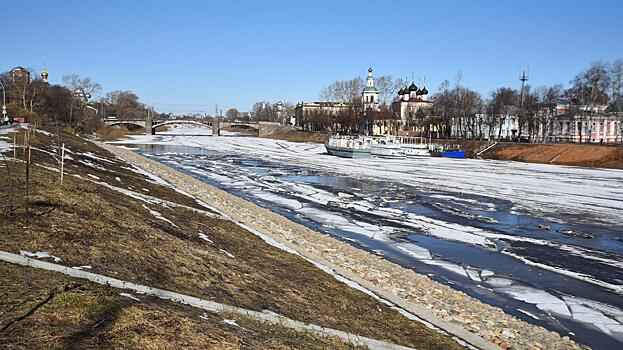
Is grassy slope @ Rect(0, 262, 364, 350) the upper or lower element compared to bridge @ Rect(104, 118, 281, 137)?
lower

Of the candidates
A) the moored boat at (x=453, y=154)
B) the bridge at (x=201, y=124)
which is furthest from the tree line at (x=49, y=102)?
the moored boat at (x=453, y=154)

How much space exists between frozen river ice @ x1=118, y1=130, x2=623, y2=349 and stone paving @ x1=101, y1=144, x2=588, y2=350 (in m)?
0.86

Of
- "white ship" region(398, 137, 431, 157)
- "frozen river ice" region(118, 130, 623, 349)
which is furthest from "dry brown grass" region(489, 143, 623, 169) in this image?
"frozen river ice" region(118, 130, 623, 349)

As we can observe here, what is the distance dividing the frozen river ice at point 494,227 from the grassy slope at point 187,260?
14.6 feet

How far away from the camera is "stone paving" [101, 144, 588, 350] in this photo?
35.4 feet

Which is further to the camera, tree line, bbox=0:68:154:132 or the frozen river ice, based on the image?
tree line, bbox=0:68:154:132

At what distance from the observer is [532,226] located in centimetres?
2453

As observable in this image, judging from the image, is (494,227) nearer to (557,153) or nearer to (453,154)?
(557,153)

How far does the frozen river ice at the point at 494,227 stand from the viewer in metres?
14.0

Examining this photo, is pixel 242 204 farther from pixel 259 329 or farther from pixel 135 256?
pixel 259 329

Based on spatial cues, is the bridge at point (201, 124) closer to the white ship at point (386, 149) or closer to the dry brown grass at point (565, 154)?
the white ship at point (386, 149)

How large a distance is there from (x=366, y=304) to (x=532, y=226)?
15990 millimetres

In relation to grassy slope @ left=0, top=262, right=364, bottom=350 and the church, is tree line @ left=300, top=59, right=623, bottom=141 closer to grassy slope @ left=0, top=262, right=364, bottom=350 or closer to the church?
the church

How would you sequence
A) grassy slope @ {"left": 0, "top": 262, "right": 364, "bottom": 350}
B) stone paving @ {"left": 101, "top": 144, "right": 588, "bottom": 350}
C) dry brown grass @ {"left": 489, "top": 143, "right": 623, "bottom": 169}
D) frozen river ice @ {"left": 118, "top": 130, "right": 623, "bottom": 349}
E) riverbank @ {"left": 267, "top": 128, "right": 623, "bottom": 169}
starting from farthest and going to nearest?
1. riverbank @ {"left": 267, "top": 128, "right": 623, "bottom": 169}
2. dry brown grass @ {"left": 489, "top": 143, "right": 623, "bottom": 169}
3. frozen river ice @ {"left": 118, "top": 130, "right": 623, "bottom": 349}
4. stone paving @ {"left": 101, "top": 144, "right": 588, "bottom": 350}
5. grassy slope @ {"left": 0, "top": 262, "right": 364, "bottom": 350}
